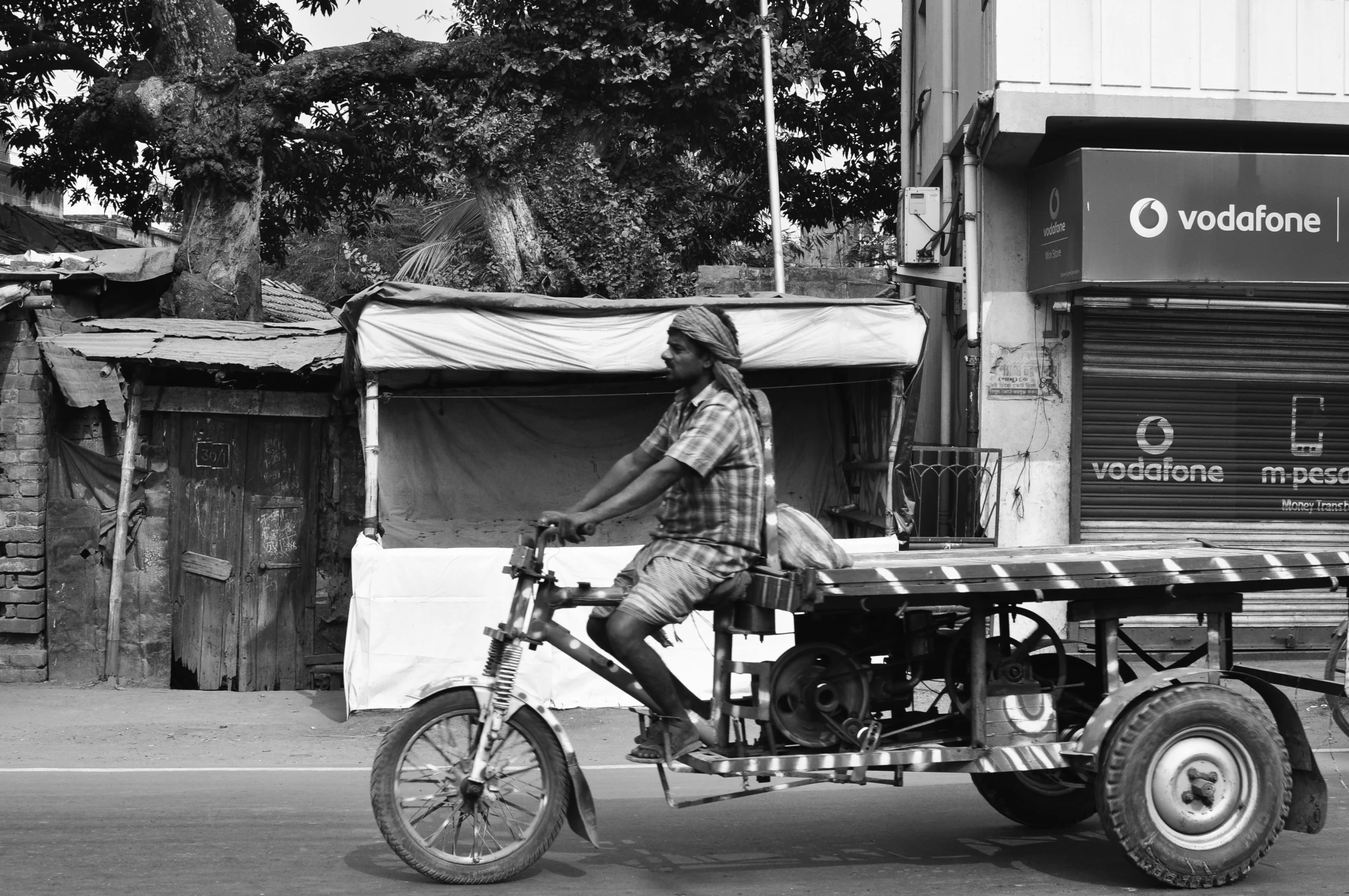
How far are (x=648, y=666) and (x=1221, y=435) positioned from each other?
8006mm

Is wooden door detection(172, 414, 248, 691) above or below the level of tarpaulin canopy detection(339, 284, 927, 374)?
below

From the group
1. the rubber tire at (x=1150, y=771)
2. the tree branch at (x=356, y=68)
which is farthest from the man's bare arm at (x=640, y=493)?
the tree branch at (x=356, y=68)

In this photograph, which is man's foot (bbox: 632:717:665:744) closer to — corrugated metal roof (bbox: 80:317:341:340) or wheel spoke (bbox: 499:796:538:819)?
wheel spoke (bbox: 499:796:538:819)

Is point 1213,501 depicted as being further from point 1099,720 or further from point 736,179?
point 736,179

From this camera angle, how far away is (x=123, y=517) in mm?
10148

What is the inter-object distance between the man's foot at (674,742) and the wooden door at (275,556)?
21.8ft

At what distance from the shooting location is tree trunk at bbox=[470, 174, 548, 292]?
13539 mm

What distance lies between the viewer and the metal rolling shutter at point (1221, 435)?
11.0 m

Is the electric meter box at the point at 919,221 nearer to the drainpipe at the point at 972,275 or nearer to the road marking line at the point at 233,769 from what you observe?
the drainpipe at the point at 972,275

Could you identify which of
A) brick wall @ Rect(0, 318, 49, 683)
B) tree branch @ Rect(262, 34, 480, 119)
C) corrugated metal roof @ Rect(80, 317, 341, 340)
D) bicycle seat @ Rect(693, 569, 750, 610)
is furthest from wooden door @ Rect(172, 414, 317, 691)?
bicycle seat @ Rect(693, 569, 750, 610)

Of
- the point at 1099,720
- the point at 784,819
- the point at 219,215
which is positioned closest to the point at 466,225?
the point at 219,215

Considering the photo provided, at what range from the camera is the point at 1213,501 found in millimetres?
11117

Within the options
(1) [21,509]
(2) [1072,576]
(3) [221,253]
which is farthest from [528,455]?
(2) [1072,576]

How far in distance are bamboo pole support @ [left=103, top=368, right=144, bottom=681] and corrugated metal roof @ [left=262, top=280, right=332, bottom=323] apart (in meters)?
5.62
